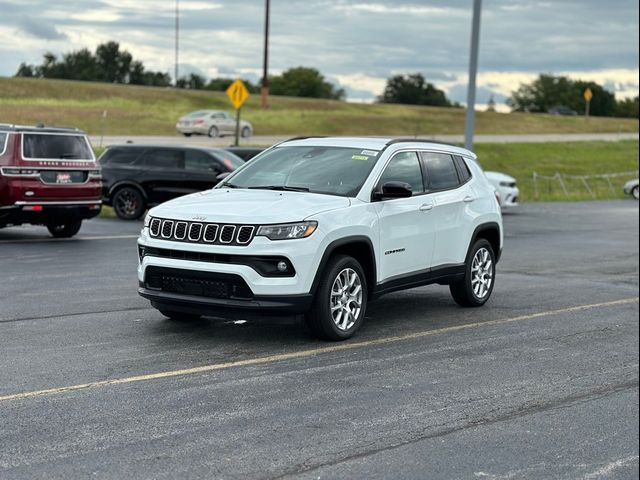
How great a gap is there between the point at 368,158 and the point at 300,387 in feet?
10.4

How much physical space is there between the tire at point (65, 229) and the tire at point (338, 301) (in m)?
9.75

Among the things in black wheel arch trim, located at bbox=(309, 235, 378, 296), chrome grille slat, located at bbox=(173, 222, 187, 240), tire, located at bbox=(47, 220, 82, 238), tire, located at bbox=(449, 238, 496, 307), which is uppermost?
chrome grille slat, located at bbox=(173, 222, 187, 240)

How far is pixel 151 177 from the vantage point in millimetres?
22750

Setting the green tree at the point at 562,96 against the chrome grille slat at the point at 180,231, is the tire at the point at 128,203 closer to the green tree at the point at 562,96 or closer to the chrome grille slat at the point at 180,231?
the chrome grille slat at the point at 180,231

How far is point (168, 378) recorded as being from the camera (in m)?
7.73

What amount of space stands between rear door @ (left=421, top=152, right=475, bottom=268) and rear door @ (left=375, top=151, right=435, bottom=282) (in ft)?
0.54

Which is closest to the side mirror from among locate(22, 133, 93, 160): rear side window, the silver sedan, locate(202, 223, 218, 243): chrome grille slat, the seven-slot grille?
the seven-slot grille

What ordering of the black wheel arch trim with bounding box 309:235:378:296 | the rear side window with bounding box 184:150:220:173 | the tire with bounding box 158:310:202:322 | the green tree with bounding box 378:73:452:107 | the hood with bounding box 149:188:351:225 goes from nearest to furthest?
the hood with bounding box 149:188:351:225
the black wheel arch trim with bounding box 309:235:378:296
the tire with bounding box 158:310:202:322
the rear side window with bounding box 184:150:220:173
the green tree with bounding box 378:73:452:107

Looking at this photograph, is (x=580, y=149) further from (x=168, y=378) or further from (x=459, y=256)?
(x=168, y=378)

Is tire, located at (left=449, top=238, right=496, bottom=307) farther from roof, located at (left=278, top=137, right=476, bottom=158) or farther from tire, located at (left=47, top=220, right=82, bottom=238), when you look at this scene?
tire, located at (left=47, top=220, right=82, bottom=238)

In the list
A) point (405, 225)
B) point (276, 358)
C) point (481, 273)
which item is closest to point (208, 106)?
point (481, 273)

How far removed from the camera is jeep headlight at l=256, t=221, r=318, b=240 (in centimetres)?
871

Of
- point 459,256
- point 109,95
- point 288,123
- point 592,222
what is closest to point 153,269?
point 459,256

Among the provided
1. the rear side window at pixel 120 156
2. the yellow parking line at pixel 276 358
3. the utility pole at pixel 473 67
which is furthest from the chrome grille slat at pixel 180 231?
the utility pole at pixel 473 67
